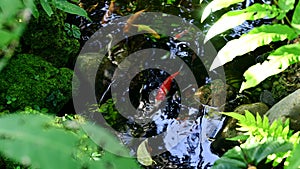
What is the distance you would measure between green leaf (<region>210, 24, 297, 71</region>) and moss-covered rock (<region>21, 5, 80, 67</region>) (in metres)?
2.77

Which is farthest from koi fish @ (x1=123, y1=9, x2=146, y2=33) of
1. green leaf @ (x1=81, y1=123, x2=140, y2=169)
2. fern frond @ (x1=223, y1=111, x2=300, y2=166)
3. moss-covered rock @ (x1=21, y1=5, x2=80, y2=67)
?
green leaf @ (x1=81, y1=123, x2=140, y2=169)

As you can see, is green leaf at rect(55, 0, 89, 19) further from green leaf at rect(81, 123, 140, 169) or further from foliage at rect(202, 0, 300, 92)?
green leaf at rect(81, 123, 140, 169)

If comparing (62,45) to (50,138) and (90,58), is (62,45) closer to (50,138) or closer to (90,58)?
(90,58)

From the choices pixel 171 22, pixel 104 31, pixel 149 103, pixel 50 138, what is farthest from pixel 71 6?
pixel 50 138

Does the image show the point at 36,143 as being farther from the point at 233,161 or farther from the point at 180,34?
the point at 180,34

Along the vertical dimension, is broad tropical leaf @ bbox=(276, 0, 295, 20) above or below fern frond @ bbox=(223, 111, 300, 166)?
above

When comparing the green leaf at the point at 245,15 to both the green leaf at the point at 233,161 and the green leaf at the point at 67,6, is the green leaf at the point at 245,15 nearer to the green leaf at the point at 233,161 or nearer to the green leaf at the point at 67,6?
the green leaf at the point at 233,161

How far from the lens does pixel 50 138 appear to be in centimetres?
46

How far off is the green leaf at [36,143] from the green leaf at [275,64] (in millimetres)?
1379

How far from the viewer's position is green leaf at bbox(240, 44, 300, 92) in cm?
175

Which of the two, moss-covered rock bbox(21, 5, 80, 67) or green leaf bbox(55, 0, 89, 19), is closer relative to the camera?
green leaf bbox(55, 0, 89, 19)

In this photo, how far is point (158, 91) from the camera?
4406mm

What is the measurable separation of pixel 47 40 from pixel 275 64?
3.01 m

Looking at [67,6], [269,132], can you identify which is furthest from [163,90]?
[269,132]
